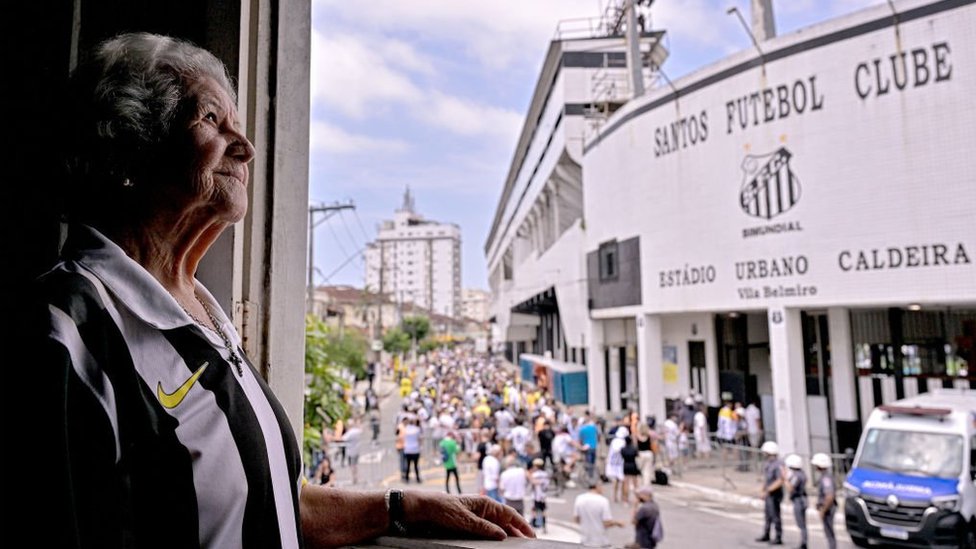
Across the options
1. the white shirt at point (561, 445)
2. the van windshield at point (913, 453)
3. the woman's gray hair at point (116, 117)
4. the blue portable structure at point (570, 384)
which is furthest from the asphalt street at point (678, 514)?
the blue portable structure at point (570, 384)

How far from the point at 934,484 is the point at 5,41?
1184cm

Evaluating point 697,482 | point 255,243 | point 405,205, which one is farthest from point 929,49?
point 405,205

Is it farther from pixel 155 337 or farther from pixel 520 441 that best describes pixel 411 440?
pixel 155 337

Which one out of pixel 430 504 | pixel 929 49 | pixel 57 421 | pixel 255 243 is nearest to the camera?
pixel 57 421

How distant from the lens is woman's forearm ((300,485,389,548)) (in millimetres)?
1537

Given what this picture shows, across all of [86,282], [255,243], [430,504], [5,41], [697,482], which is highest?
[5,41]

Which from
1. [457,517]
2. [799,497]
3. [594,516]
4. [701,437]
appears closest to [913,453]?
[799,497]

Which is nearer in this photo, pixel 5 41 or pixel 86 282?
pixel 86 282

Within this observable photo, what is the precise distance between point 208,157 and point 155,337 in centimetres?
37

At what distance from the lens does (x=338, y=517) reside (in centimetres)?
157

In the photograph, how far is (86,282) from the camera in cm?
96

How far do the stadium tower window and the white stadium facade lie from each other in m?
0.08

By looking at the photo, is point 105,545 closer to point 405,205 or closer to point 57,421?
point 57,421

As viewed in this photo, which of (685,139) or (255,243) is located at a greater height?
(685,139)
